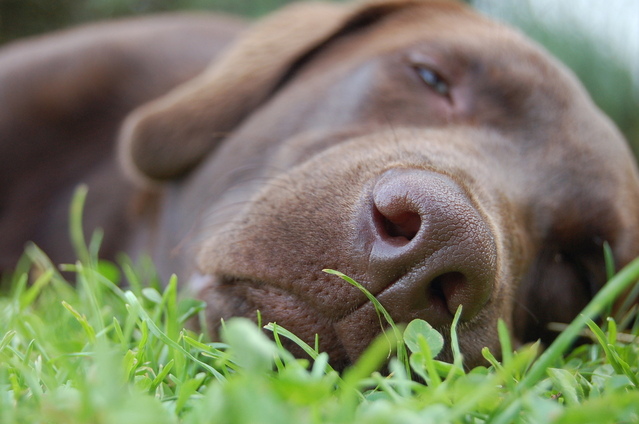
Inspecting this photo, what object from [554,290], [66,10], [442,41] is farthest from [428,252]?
[66,10]

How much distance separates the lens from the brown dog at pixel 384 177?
1078 millimetres

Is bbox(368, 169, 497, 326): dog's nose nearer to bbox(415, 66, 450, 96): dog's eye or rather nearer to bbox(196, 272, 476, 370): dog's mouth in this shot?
bbox(196, 272, 476, 370): dog's mouth

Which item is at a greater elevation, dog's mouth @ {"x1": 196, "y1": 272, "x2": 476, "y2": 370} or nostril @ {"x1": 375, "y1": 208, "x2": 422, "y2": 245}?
nostril @ {"x1": 375, "y1": 208, "x2": 422, "y2": 245}

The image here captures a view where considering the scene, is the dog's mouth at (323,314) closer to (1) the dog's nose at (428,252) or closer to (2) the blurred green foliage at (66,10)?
(1) the dog's nose at (428,252)

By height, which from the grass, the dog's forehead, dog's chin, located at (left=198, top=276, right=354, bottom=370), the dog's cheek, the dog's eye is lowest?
the dog's cheek

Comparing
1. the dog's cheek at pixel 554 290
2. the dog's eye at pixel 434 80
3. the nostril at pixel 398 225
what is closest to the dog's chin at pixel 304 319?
the nostril at pixel 398 225

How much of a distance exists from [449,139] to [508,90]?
315 mm

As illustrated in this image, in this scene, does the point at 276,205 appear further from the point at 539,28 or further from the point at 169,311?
the point at 539,28

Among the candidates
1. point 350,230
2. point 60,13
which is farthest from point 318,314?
point 60,13

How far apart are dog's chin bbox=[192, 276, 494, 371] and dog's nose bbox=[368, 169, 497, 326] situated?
6 cm

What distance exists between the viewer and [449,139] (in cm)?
157

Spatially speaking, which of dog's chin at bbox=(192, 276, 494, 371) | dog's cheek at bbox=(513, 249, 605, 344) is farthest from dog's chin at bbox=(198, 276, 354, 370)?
dog's cheek at bbox=(513, 249, 605, 344)

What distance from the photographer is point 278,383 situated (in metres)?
0.62

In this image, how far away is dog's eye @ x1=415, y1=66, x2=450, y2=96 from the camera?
6.04 feet
